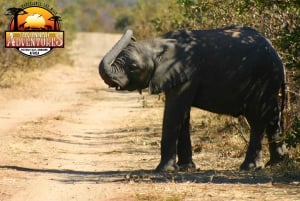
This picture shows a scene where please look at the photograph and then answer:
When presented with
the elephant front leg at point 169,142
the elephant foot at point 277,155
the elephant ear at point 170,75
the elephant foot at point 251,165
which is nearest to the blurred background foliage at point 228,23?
the elephant foot at point 277,155

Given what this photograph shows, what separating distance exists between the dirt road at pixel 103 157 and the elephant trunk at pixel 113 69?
4.25 ft

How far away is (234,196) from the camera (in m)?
9.13

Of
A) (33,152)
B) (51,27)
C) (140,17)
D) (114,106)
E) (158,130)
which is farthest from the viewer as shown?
(140,17)

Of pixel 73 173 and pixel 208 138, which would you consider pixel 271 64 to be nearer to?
pixel 73 173

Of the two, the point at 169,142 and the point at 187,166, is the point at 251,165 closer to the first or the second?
the point at 187,166

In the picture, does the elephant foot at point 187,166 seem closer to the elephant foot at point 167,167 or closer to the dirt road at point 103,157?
the dirt road at point 103,157

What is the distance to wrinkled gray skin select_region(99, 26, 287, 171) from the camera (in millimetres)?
11125

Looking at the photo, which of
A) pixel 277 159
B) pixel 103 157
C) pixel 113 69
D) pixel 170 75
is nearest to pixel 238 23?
pixel 103 157

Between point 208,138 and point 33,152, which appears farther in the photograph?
point 208,138

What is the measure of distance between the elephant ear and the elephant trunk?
1.35 feet

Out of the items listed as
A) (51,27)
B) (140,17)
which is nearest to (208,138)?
(51,27)

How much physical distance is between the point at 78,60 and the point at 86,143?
28.4 meters

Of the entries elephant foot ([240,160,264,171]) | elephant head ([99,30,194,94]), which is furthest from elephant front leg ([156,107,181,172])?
elephant foot ([240,160,264,171])

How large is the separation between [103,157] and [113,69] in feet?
8.27
